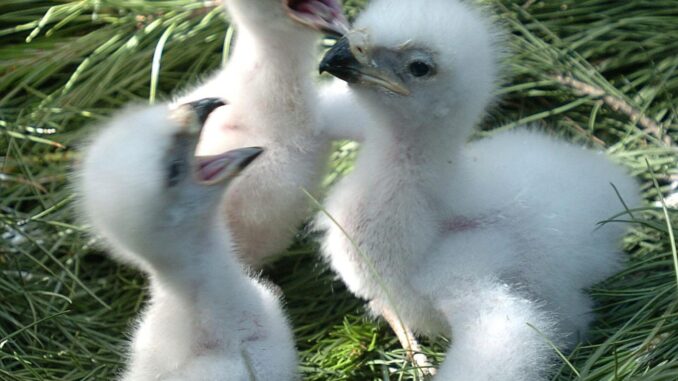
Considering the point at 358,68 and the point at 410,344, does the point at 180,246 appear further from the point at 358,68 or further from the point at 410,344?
the point at 410,344

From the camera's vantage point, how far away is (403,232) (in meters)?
2.40

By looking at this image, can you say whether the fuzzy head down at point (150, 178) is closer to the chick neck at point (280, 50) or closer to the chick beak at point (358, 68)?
the chick beak at point (358, 68)

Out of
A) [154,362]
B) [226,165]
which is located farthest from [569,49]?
[154,362]

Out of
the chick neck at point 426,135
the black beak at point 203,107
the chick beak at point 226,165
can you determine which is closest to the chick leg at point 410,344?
the chick neck at point 426,135

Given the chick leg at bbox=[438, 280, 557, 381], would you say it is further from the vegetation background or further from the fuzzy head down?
the fuzzy head down

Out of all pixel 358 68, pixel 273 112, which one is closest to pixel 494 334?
pixel 358 68

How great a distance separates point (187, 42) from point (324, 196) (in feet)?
2.91

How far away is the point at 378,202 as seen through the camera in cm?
243

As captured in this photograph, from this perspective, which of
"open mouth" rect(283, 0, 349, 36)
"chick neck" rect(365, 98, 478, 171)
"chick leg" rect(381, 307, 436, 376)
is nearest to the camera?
"chick neck" rect(365, 98, 478, 171)

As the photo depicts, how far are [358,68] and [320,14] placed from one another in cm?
45

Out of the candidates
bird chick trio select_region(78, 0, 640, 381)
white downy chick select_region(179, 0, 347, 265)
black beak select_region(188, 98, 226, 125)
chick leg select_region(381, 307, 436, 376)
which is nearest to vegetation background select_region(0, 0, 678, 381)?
chick leg select_region(381, 307, 436, 376)

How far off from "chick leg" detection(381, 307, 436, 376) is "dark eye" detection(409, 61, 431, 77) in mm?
570

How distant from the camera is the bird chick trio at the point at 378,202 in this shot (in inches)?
85.6

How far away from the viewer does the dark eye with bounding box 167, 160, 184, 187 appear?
215cm
